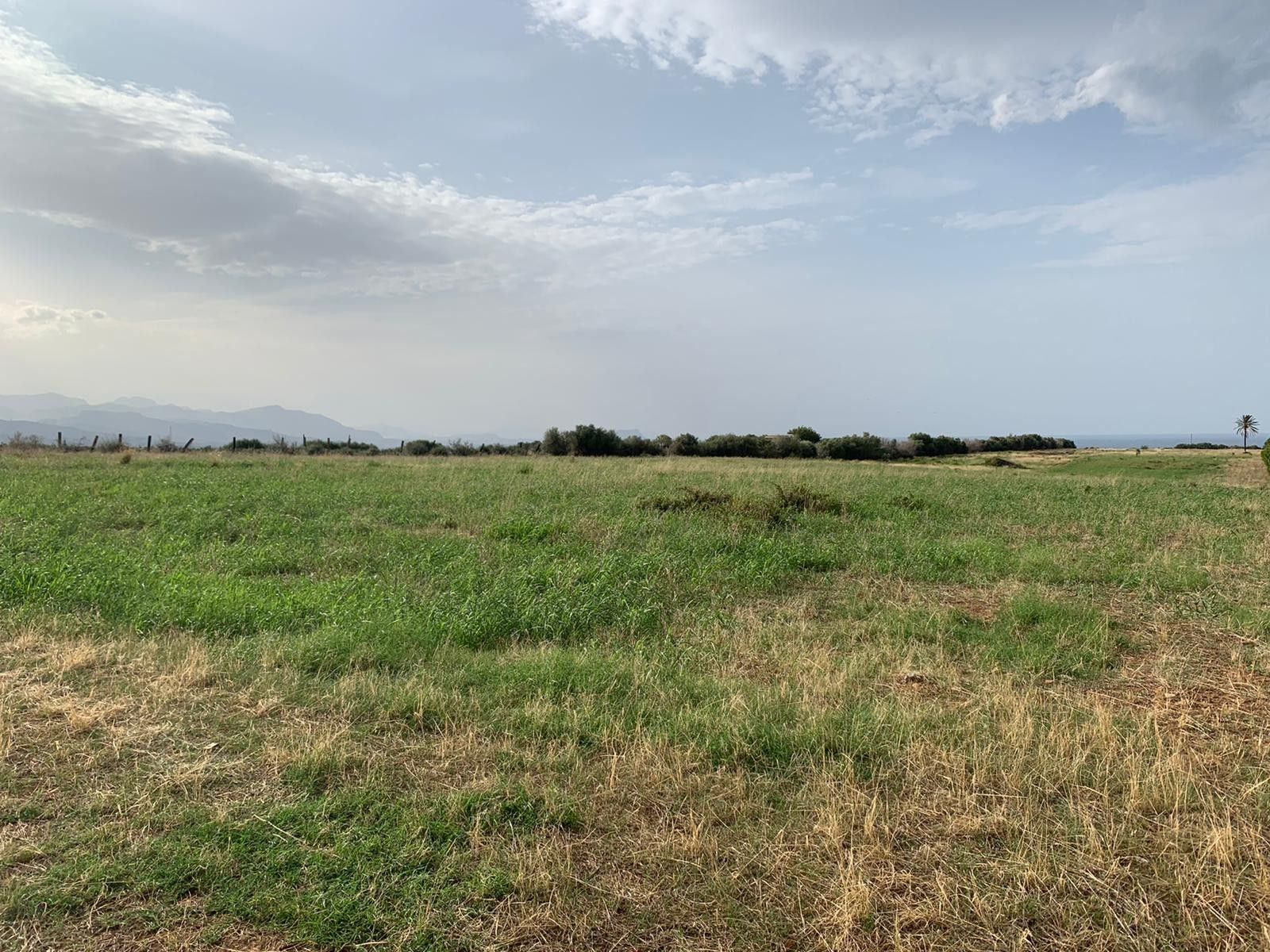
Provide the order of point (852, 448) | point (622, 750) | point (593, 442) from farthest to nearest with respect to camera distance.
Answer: point (852, 448), point (593, 442), point (622, 750)

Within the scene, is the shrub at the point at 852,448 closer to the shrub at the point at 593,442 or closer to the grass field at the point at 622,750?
the shrub at the point at 593,442

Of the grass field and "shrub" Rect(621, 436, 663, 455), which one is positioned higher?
"shrub" Rect(621, 436, 663, 455)

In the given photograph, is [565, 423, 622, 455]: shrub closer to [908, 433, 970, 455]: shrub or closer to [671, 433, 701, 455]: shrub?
[671, 433, 701, 455]: shrub

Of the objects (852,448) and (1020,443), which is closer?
(852,448)

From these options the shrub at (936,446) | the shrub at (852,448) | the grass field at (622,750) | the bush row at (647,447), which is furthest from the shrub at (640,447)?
the grass field at (622,750)

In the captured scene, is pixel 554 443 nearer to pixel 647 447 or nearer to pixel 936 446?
pixel 647 447

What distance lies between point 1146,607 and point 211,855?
10472 millimetres

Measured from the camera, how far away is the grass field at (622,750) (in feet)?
10.5

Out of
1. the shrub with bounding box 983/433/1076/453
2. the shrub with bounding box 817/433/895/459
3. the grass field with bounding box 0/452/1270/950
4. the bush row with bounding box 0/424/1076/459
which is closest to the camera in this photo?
the grass field with bounding box 0/452/1270/950

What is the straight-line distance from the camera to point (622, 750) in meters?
4.79

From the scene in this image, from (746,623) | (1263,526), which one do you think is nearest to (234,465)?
(746,623)

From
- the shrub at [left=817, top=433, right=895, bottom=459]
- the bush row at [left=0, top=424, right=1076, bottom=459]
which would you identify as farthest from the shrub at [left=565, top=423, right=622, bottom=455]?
the shrub at [left=817, top=433, right=895, bottom=459]

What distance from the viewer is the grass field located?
3.21 metres

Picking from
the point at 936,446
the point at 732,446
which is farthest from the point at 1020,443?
the point at 732,446
